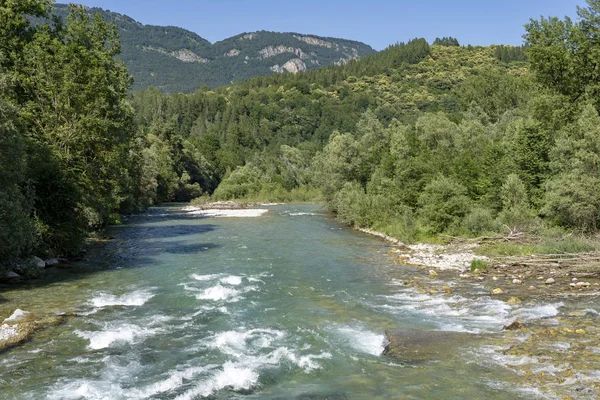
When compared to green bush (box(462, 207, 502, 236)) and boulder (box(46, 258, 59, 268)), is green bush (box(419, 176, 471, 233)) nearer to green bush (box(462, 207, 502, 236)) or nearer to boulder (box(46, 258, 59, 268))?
green bush (box(462, 207, 502, 236))

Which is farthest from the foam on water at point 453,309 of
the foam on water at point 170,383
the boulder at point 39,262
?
the boulder at point 39,262

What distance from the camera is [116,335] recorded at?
51.1 ft

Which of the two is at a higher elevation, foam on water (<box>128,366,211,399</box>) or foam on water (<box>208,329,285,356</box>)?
foam on water (<box>128,366,211,399</box>)

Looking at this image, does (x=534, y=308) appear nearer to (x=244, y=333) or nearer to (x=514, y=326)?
(x=514, y=326)

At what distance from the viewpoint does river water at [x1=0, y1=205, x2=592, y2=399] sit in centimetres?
1182

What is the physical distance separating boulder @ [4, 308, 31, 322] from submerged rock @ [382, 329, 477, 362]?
1245 cm

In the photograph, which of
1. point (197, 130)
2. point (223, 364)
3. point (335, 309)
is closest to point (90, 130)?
point (335, 309)

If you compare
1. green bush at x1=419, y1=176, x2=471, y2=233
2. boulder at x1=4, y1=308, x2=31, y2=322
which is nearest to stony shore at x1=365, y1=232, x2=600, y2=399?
green bush at x1=419, y1=176, x2=471, y2=233

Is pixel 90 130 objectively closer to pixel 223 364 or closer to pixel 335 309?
pixel 335 309

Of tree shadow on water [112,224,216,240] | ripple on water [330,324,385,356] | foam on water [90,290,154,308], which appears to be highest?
ripple on water [330,324,385,356]

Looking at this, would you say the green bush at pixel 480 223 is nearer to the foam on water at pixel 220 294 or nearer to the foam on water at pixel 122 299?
the foam on water at pixel 220 294

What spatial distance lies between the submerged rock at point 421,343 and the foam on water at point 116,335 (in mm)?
7848

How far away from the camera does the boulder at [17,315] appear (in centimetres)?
1652

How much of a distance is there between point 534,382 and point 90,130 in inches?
1224
